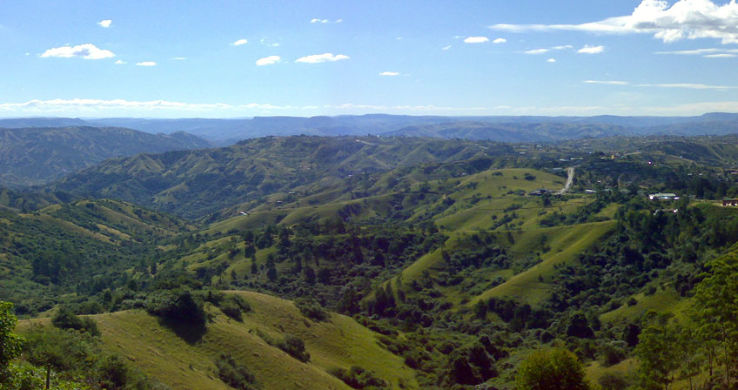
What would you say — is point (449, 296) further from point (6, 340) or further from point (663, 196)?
point (6, 340)

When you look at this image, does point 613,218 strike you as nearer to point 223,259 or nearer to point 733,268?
point 733,268

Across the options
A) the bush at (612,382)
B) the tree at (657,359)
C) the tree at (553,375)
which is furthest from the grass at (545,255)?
the tree at (553,375)

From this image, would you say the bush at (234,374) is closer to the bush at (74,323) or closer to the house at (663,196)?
the bush at (74,323)

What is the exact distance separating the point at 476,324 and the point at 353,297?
34.1 meters

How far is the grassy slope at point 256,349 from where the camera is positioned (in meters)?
47.6

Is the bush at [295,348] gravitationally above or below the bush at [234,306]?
below

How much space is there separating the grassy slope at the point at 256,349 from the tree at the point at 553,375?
86.2 feet

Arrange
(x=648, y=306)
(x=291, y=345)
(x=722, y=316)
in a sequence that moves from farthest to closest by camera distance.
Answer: (x=648, y=306)
(x=291, y=345)
(x=722, y=316)

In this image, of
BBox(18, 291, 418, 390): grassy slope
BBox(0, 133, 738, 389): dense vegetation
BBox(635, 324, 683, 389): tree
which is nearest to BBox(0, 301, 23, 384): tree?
BBox(0, 133, 738, 389): dense vegetation

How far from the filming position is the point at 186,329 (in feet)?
193

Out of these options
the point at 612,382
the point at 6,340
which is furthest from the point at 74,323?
the point at 612,382

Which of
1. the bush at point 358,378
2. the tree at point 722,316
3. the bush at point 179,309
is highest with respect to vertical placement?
the tree at point 722,316

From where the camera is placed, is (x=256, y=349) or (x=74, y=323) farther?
(x=256, y=349)

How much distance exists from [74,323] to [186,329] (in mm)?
14010
